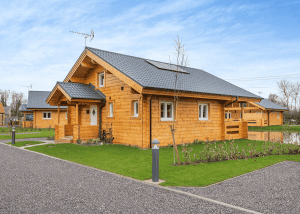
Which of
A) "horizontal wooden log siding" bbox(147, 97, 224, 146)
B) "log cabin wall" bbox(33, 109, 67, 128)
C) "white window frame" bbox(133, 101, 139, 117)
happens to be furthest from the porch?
"log cabin wall" bbox(33, 109, 67, 128)

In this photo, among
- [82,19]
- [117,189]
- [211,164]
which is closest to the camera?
[117,189]

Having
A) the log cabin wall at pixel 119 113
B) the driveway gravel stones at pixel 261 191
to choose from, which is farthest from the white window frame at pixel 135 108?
the driveway gravel stones at pixel 261 191

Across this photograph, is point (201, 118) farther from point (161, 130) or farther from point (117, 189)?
point (117, 189)

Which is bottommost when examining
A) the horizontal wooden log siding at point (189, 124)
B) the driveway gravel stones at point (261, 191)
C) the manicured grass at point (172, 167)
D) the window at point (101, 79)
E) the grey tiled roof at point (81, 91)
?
the driveway gravel stones at point (261, 191)

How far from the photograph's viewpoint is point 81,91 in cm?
1511

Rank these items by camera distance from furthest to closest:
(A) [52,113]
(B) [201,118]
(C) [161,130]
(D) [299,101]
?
(D) [299,101]
(A) [52,113]
(B) [201,118]
(C) [161,130]

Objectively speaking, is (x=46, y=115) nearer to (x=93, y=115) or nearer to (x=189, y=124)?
(x=93, y=115)

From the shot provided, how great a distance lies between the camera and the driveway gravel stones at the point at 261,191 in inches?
186

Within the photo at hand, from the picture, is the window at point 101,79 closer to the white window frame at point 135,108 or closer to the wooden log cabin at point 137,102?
the wooden log cabin at point 137,102

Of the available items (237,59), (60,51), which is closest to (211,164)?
(60,51)

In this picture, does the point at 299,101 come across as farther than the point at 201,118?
Yes

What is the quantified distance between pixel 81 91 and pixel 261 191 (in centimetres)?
1202

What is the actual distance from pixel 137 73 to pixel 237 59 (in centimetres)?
2107

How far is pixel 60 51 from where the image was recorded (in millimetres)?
24969
